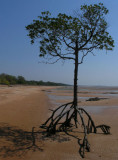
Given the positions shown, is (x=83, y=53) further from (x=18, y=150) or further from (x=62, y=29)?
(x=18, y=150)

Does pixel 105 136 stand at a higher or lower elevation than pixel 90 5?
lower

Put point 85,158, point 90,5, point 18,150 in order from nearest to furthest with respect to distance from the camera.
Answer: point 85,158 → point 18,150 → point 90,5

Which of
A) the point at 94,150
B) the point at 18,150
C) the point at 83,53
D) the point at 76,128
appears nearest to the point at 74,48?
the point at 83,53

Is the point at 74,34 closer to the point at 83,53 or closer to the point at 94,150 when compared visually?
the point at 83,53

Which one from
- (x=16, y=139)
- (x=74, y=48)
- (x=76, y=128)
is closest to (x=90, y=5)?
(x=74, y=48)

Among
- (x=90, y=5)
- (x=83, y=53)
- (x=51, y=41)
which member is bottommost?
(x=83, y=53)

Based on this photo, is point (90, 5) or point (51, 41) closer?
point (90, 5)

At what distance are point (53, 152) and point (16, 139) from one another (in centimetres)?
193

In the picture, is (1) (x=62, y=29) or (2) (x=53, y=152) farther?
(1) (x=62, y=29)

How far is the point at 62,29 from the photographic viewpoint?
7746 millimetres

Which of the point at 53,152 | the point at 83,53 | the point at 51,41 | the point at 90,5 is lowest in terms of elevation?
the point at 53,152

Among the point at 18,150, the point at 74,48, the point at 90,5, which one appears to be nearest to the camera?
the point at 18,150

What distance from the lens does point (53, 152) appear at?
5.76m

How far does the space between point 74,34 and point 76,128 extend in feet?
16.3
